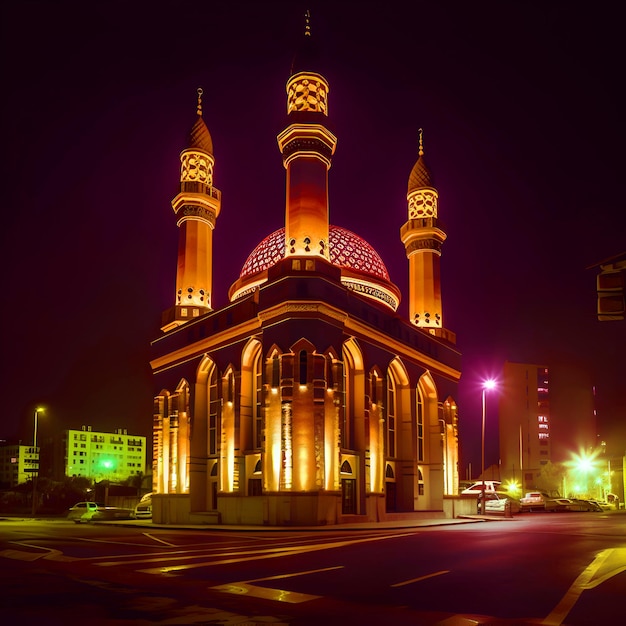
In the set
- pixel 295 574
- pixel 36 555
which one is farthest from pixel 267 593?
pixel 36 555

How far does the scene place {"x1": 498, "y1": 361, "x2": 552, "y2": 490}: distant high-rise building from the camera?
119 metres

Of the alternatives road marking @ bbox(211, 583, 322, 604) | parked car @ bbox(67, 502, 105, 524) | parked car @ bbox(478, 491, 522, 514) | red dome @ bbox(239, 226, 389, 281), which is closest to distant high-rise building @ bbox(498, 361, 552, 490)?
parked car @ bbox(478, 491, 522, 514)

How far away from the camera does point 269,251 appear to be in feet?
141

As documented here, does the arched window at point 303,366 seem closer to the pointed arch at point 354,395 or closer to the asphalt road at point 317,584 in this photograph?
the pointed arch at point 354,395

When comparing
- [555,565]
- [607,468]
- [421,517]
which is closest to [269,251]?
[421,517]

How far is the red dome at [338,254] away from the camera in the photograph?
42625 millimetres

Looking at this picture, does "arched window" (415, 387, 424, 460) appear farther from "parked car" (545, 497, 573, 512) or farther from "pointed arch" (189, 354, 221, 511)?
"parked car" (545, 497, 573, 512)

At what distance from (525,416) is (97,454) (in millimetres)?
81714

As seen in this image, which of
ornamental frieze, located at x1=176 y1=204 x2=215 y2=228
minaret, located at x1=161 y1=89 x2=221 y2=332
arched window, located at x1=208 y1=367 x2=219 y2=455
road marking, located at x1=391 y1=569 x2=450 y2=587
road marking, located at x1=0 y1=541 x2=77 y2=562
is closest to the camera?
road marking, located at x1=391 y1=569 x2=450 y2=587

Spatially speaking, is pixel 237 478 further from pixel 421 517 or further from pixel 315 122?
pixel 315 122

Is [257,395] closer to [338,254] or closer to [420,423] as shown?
[338,254]

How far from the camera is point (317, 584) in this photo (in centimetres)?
1089

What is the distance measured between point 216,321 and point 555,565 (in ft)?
88.2

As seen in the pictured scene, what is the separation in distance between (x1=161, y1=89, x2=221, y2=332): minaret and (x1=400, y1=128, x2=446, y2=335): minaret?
1299cm
